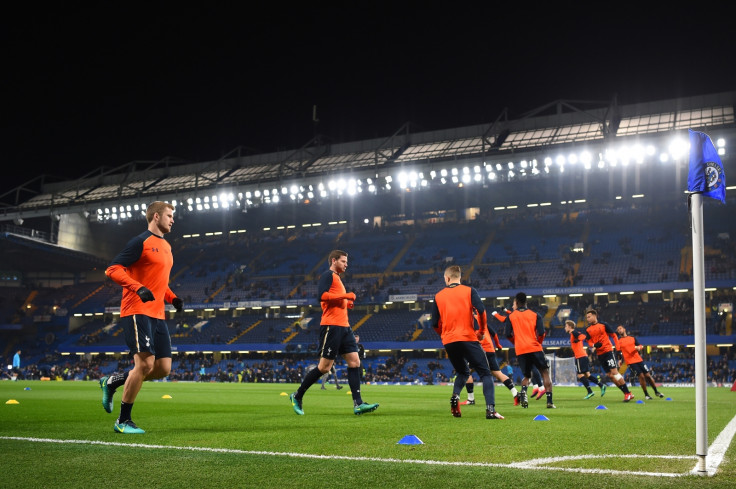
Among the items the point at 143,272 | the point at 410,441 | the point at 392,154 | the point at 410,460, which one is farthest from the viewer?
the point at 392,154

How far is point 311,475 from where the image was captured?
479cm

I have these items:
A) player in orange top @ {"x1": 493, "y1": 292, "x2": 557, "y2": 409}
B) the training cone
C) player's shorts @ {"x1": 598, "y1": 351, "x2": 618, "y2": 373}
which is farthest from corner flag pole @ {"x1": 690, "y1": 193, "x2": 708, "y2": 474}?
player's shorts @ {"x1": 598, "y1": 351, "x2": 618, "y2": 373}

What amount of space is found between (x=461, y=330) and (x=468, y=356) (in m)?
0.39

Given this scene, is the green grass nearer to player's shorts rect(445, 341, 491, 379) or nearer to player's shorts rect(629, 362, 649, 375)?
player's shorts rect(445, 341, 491, 379)

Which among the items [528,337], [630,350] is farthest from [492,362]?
[630,350]

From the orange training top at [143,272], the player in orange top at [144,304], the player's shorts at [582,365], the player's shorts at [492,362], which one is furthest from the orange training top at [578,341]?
the orange training top at [143,272]

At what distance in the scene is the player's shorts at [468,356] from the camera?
10.1 m

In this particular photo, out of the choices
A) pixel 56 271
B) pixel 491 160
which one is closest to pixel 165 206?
pixel 491 160

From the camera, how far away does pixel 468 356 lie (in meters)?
10.3

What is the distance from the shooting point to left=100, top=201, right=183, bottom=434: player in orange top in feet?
24.3

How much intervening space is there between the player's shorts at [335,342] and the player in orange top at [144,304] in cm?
334

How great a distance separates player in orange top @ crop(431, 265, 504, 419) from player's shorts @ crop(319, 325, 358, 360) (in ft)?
4.76

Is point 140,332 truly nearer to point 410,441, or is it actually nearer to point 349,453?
point 349,453

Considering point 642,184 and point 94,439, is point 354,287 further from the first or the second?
point 94,439
